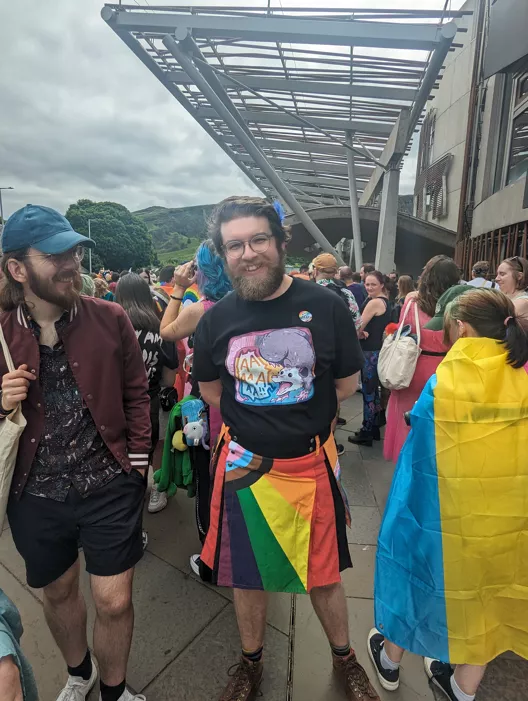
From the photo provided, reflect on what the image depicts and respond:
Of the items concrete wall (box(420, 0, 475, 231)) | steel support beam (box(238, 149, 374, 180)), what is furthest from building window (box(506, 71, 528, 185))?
steel support beam (box(238, 149, 374, 180))

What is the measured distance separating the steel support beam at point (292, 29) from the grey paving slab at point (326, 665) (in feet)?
30.1

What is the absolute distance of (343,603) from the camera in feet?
5.95

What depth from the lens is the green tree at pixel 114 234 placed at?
197 feet

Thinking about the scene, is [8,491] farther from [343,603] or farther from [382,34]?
[382,34]

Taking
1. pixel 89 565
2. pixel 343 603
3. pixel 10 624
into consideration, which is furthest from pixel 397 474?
pixel 10 624

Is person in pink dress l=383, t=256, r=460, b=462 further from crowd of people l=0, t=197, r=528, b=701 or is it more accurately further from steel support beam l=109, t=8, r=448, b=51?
steel support beam l=109, t=8, r=448, b=51

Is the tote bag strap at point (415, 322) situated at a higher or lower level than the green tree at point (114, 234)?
lower

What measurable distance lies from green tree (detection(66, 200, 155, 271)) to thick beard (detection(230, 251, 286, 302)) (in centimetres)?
5993

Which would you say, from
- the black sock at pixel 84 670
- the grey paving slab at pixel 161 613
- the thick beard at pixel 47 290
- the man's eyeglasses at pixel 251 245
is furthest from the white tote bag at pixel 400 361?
the black sock at pixel 84 670

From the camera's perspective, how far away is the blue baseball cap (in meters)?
1.55

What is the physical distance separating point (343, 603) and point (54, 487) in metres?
1.36

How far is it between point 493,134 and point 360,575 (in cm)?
1153

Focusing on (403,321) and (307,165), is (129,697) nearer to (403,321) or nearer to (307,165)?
(403,321)

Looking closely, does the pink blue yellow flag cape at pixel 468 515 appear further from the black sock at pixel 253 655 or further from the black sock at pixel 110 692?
the black sock at pixel 110 692
